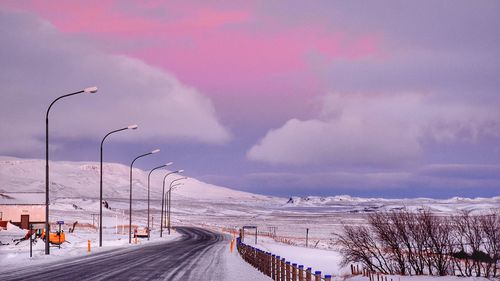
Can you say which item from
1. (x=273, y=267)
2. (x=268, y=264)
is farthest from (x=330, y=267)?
(x=273, y=267)

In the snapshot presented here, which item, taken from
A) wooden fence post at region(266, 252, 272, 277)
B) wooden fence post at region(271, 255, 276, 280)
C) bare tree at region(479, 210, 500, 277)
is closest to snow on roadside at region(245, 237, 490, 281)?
bare tree at region(479, 210, 500, 277)

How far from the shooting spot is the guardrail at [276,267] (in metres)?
20.7

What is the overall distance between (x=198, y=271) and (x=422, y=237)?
2214cm

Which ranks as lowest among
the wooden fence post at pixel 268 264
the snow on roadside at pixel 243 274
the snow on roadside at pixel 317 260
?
the snow on roadside at pixel 317 260

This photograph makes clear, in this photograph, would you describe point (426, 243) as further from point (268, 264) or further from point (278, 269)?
point (278, 269)

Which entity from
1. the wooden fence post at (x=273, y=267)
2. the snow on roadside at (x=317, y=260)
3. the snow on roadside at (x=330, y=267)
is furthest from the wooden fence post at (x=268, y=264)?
the snow on roadside at (x=317, y=260)

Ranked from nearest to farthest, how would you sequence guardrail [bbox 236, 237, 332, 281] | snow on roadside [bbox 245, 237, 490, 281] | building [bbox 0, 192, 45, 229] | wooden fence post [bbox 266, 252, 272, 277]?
guardrail [bbox 236, 237, 332, 281] → wooden fence post [bbox 266, 252, 272, 277] → snow on roadside [bbox 245, 237, 490, 281] → building [bbox 0, 192, 45, 229]

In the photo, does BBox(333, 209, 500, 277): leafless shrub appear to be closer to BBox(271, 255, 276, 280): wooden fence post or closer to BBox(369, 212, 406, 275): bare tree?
BBox(369, 212, 406, 275): bare tree

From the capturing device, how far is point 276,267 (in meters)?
26.9

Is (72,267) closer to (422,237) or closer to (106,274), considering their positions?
(106,274)

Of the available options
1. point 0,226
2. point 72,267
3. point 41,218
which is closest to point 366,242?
point 72,267

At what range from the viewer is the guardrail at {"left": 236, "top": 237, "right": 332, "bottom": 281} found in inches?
814

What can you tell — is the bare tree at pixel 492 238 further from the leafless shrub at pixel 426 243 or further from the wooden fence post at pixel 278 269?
the wooden fence post at pixel 278 269

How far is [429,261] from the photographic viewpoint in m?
45.2
